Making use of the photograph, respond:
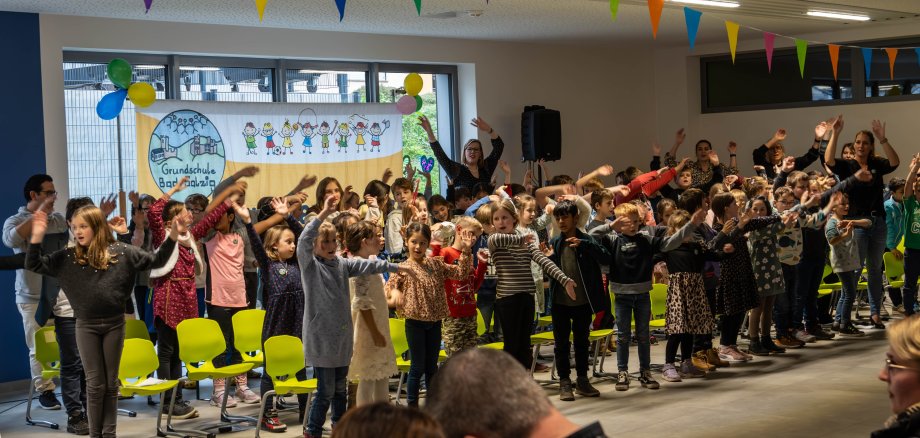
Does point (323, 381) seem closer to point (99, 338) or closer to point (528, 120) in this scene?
point (99, 338)

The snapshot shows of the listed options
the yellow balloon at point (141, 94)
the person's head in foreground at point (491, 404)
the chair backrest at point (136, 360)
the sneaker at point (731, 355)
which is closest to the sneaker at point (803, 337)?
the sneaker at point (731, 355)

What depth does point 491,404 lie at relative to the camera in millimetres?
2055

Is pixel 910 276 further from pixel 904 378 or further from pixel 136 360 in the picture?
A: pixel 904 378

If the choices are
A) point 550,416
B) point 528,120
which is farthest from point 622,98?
point 550,416

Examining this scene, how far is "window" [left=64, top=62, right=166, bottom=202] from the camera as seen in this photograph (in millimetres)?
9172

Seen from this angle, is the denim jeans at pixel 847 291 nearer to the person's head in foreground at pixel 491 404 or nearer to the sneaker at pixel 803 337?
the sneaker at pixel 803 337

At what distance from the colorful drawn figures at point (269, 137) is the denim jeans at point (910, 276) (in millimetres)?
6023

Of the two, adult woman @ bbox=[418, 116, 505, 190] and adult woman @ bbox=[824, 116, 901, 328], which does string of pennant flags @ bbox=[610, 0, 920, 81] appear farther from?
adult woman @ bbox=[418, 116, 505, 190]

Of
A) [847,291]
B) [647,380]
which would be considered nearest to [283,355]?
[647,380]

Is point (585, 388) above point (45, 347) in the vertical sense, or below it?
below

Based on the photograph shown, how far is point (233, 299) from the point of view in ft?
24.3

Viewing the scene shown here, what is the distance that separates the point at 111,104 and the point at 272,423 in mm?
3678

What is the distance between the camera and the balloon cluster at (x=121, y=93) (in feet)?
29.0

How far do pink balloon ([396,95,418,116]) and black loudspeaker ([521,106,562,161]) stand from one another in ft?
5.16
